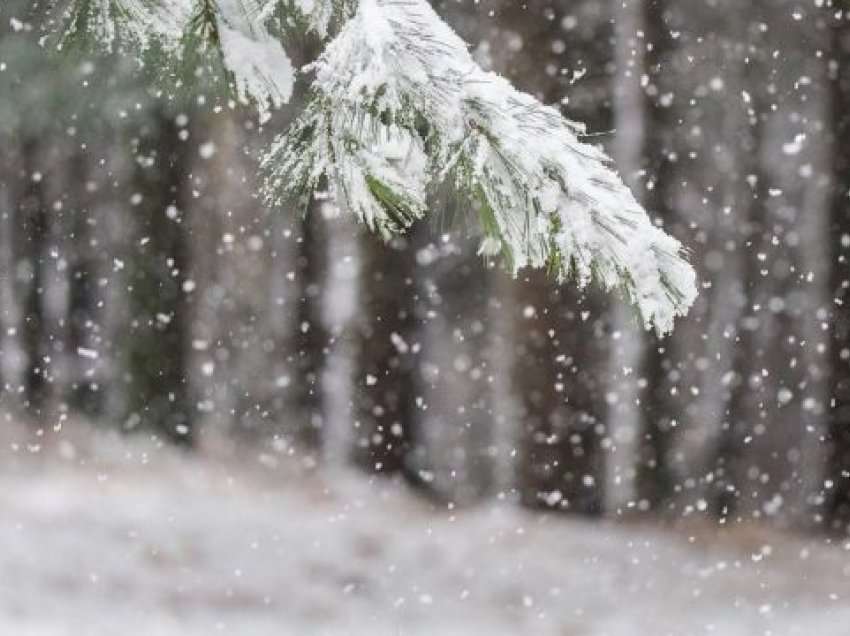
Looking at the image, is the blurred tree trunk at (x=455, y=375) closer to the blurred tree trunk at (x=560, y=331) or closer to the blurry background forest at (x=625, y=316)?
the blurry background forest at (x=625, y=316)

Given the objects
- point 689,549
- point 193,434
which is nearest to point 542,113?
point 689,549

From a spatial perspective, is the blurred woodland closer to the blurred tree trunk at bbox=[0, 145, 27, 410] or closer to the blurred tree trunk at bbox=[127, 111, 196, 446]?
the blurred tree trunk at bbox=[127, 111, 196, 446]

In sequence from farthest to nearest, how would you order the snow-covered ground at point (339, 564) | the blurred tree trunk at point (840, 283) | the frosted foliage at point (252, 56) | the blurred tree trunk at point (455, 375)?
the blurred tree trunk at point (455, 375) → the blurred tree trunk at point (840, 283) → the snow-covered ground at point (339, 564) → the frosted foliage at point (252, 56)

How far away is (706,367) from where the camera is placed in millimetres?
8211

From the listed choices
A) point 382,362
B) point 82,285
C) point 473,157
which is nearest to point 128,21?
point 473,157

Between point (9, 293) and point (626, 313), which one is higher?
point (9, 293)

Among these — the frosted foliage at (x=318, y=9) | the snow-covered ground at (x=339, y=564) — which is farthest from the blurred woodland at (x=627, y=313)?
the frosted foliage at (x=318, y=9)

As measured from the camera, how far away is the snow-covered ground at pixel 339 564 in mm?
6145

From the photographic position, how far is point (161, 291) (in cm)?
902

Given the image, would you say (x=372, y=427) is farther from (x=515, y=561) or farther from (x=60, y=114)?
(x=60, y=114)

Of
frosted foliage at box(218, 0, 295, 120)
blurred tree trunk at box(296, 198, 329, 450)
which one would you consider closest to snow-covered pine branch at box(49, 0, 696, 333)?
frosted foliage at box(218, 0, 295, 120)

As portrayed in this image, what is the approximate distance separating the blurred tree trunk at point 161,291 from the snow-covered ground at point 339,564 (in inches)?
18.1

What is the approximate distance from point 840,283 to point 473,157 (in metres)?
7.14

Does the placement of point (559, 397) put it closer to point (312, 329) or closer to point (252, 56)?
point (312, 329)
